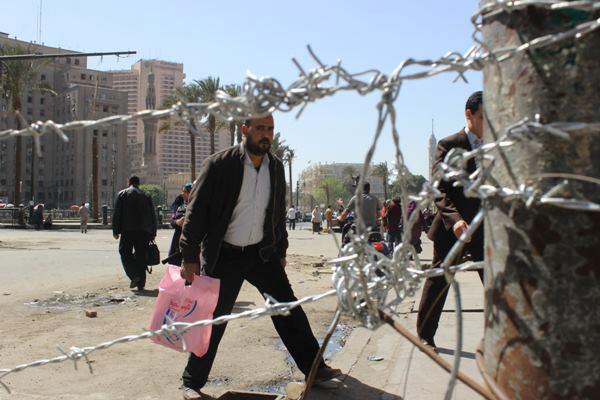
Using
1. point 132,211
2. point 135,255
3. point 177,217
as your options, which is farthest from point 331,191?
point 177,217

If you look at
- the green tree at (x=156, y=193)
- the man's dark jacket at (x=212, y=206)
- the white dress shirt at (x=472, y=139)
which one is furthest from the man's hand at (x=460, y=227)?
the green tree at (x=156, y=193)

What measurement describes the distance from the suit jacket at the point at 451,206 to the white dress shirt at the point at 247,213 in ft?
3.92

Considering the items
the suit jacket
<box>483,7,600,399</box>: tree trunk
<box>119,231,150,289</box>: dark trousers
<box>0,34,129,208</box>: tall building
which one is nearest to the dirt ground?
<box>119,231,150,289</box>: dark trousers

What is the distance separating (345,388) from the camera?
3.97 meters

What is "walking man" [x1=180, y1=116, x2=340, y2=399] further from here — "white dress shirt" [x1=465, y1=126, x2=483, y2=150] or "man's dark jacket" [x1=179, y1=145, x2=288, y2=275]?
"white dress shirt" [x1=465, y1=126, x2=483, y2=150]

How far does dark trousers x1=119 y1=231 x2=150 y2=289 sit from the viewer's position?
9.23 m

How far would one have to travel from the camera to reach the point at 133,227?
939cm

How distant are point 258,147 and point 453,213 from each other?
147 centimetres

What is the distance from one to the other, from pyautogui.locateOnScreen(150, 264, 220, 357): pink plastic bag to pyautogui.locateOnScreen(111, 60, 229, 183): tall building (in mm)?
141843

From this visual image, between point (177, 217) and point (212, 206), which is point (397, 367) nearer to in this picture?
point (212, 206)

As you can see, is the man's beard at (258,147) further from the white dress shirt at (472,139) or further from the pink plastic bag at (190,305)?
the white dress shirt at (472,139)

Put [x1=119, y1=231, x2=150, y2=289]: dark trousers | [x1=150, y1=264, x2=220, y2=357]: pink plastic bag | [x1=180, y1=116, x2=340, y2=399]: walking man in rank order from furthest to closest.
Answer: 1. [x1=119, y1=231, x2=150, y2=289]: dark trousers
2. [x1=180, y1=116, x2=340, y2=399]: walking man
3. [x1=150, y1=264, x2=220, y2=357]: pink plastic bag

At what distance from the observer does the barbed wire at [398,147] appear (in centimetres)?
121

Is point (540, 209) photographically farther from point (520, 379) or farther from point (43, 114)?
point (43, 114)
